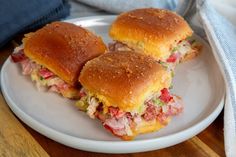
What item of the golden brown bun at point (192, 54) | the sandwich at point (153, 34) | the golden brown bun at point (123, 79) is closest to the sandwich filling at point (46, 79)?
the golden brown bun at point (123, 79)

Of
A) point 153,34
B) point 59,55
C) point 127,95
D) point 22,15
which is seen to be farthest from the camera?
point 22,15

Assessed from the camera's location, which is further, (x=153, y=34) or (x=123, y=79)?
(x=153, y=34)

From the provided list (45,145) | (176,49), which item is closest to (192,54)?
(176,49)

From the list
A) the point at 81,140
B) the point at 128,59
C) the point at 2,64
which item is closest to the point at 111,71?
the point at 128,59

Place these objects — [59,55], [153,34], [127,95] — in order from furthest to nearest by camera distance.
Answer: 1. [153,34]
2. [59,55]
3. [127,95]

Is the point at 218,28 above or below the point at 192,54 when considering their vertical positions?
above

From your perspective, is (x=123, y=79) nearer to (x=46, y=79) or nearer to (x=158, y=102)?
(x=158, y=102)

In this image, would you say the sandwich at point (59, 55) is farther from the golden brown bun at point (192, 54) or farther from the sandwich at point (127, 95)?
the golden brown bun at point (192, 54)
